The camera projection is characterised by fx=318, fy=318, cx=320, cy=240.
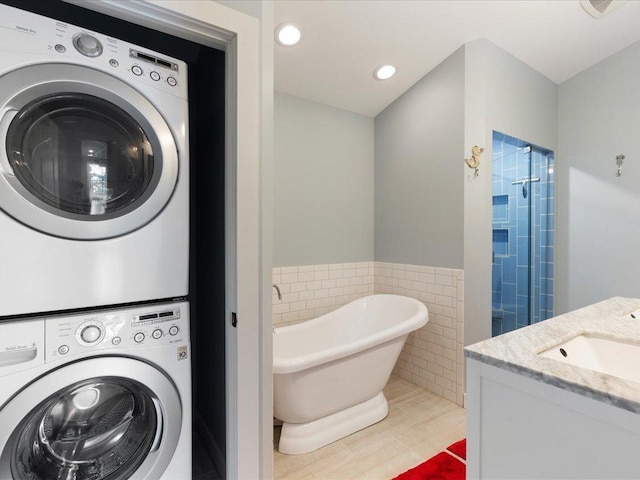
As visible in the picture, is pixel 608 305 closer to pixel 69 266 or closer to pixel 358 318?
pixel 358 318

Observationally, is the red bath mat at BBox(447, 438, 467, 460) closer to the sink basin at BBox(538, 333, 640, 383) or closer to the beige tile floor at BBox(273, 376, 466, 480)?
the beige tile floor at BBox(273, 376, 466, 480)

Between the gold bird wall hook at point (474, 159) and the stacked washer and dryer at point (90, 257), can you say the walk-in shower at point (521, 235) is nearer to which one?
the gold bird wall hook at point (474, 159)

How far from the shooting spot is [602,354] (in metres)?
1.05

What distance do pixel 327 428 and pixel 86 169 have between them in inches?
71.9

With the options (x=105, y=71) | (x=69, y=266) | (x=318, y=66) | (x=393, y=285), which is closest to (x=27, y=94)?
(x=105, y=71)

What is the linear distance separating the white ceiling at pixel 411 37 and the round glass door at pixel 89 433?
2115 mm

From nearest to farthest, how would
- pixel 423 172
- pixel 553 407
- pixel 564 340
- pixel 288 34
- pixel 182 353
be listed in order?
pixel 553 407, pixel 564 340, pixel 182 353, pixel 288 34, pixel 423 172

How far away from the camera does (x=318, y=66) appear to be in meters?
2.37

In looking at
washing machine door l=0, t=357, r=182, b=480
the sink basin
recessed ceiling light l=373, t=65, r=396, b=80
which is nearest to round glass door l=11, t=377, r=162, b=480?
washing machine door l=0, t=357, r=182, b=480

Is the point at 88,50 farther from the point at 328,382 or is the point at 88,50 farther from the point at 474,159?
the point at 474,159

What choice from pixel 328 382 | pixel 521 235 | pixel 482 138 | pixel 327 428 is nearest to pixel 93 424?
pixel 328 382

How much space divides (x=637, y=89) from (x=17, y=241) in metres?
4.15

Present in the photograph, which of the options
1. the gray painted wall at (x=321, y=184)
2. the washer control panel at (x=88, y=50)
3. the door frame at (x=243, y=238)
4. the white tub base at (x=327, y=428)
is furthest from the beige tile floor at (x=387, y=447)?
the washer control panel at (x=88, y=50)

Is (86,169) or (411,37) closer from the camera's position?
(86,169)
